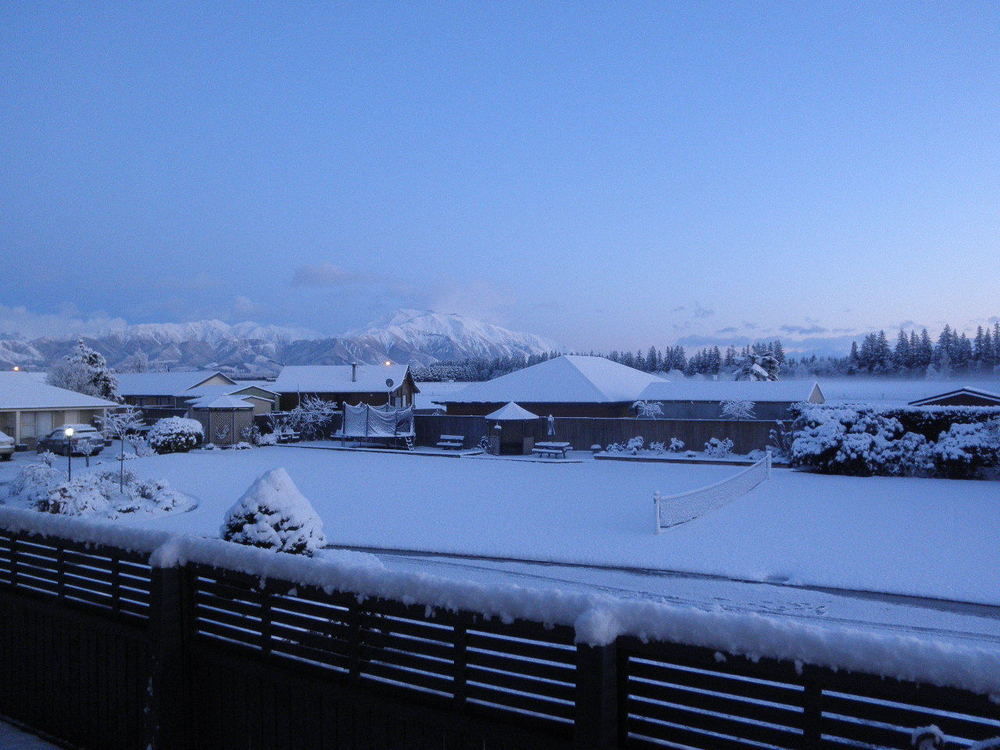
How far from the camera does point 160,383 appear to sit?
181 feet

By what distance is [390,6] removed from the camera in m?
14.9

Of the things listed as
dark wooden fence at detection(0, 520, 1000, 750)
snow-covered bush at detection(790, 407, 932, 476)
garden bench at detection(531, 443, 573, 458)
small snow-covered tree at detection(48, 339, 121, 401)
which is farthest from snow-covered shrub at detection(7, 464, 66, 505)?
small snow-covered tree at detection(48, 339, 121, 401)

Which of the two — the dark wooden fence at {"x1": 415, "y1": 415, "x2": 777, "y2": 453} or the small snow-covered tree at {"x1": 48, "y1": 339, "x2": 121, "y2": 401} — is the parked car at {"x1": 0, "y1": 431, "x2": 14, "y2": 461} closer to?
the dark wooden fence at {"x1": 415, "y1": 415, "x2": 777, "y2": 453}

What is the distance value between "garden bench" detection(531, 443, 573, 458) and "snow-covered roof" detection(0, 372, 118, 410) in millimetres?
22472

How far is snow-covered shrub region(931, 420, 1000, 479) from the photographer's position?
21750 mm

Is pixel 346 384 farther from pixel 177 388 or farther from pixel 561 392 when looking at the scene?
pixel 561 392

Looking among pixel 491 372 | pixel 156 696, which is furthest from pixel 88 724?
pixel 491 372

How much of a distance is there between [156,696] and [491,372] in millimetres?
133687

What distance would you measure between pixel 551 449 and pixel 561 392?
813 cm

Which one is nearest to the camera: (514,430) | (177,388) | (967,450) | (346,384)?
(967,450)

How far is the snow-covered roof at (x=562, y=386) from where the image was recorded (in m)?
36.8

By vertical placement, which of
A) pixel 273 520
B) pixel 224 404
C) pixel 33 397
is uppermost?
pixel 33 397

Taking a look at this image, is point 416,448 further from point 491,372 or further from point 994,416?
point 491,372

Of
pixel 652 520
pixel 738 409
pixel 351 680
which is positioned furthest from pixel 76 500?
pixel 738 409
